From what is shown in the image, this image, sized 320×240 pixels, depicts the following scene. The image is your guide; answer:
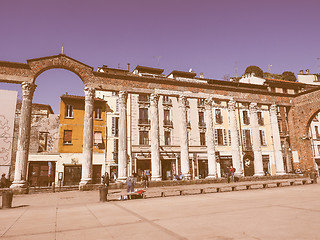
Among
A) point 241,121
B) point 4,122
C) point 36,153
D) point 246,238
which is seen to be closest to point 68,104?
point 36,153

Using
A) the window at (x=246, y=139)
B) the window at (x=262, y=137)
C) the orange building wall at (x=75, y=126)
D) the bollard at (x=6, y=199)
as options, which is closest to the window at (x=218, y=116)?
the window at (x=246, y=139)

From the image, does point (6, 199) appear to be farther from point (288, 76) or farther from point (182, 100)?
point (288, 76)

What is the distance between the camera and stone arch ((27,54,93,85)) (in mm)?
16328

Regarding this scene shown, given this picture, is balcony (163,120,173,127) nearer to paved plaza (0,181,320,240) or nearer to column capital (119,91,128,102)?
column capital (119,91,128,102)

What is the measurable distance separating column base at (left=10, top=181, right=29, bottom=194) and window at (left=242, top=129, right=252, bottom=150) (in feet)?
92.5

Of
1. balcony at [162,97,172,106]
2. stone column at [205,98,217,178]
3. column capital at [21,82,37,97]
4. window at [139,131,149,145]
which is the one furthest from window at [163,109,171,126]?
column capital at [21,82,37,97]

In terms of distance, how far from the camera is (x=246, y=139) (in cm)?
3416

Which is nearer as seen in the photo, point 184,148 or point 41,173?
point 184,148

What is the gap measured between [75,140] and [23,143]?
1282 cm

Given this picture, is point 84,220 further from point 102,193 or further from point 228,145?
point 228,145

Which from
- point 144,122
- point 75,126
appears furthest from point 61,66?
point 144,122

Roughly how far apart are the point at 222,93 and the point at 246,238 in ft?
62.2

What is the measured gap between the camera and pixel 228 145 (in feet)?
110

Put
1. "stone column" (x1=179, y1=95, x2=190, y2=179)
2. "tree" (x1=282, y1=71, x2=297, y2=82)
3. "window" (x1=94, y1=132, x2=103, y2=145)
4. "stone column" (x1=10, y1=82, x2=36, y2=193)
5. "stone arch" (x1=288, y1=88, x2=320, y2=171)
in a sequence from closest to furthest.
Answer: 1. "stone column" (x1=10, y1=82, x2=36, y2=193)
2. "stone column" (x1=179, y1=95, x2=190, y2=179)
3. "stone arch" (x1=288, y1=88, x2=320, y2=171)
4. "window" (x1=94, y1=132, x2=103, y2=145)
5. "tree" (x1=282, y1=71, x2=297, y2=82)
